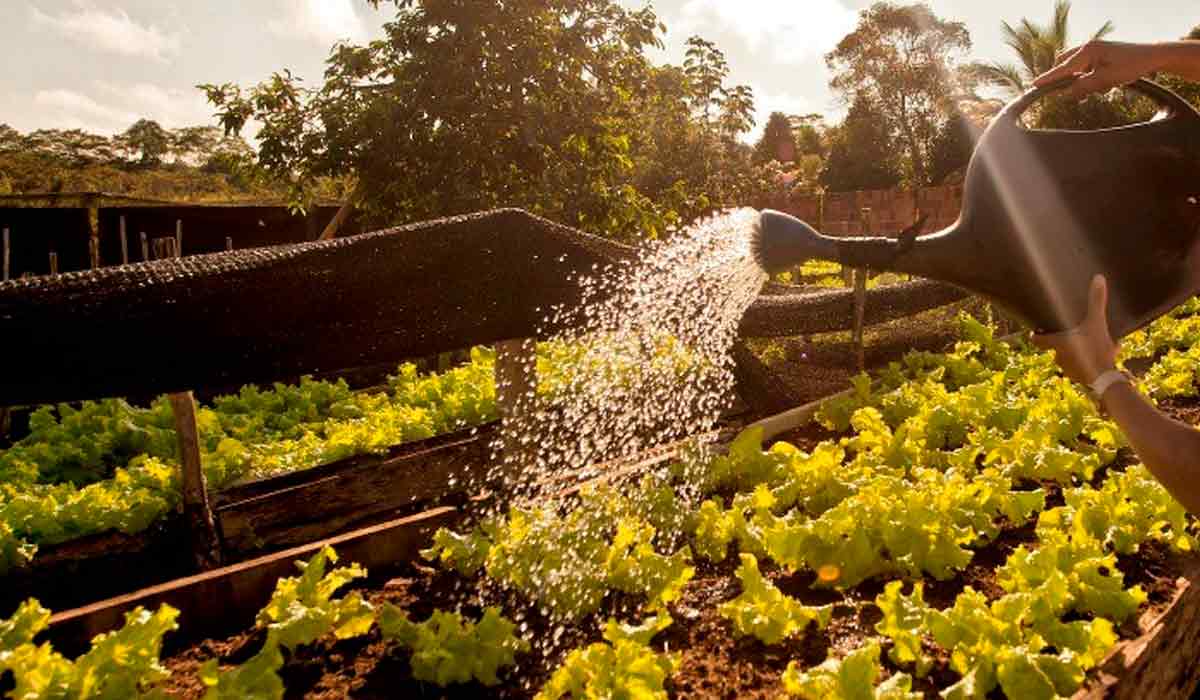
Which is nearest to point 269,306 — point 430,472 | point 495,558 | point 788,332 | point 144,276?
point 144,276

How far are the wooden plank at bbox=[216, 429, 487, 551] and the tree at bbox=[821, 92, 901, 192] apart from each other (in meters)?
31.6

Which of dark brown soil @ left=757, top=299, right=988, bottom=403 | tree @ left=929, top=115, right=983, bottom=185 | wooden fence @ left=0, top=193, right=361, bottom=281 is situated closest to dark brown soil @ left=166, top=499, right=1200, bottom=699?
dark brown soil @ left=757, top=299, right=988, bottom=403

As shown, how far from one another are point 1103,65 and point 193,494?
3.52 metres

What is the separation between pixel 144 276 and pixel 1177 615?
3398mm

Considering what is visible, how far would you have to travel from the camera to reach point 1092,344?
6.07ft

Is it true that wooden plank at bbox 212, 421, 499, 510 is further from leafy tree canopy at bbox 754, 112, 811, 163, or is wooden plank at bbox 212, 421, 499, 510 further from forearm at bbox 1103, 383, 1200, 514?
leafy tree canopy at bbox 754, 112, 811, 163

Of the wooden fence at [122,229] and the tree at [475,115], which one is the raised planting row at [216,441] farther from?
the wooden fence at [122,229]

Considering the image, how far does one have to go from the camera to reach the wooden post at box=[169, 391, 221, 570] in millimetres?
3625

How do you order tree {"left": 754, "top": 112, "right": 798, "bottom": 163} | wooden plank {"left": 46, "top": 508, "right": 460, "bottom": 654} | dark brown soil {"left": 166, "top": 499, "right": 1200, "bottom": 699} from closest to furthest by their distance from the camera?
dark brown soil {"left": 166, "top": 499, "right": 1200, "bottom": 699}
wooden plank {"left": 46, "top": 508, "right": 460, "bottom": 654}
tree {"left": 754, "top": 112, "right": 798, "bottom": 163}

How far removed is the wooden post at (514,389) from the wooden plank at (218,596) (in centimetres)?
114

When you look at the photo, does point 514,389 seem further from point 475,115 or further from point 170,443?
point 475,115

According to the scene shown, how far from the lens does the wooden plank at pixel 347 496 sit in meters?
3.81

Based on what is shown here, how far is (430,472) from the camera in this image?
4.45 m

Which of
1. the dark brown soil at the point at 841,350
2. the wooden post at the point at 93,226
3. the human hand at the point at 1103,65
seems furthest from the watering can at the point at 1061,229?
the wooden post at the point at 93,226
